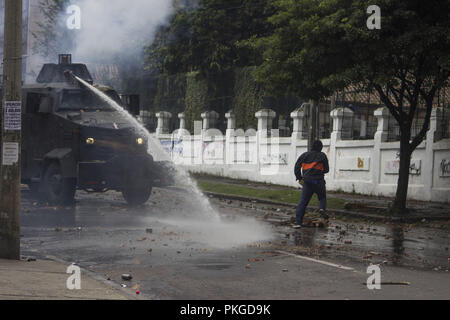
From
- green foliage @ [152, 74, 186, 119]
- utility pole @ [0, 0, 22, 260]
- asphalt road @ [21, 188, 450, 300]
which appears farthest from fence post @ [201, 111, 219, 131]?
utility pole @ [0, 0, 22, 260]

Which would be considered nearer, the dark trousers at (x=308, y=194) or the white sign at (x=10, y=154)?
the white sign at (x=10, y=154)

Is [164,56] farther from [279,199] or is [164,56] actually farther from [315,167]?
[315,167]

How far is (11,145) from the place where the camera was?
367 inches

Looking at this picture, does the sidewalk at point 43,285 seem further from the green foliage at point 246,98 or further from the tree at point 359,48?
the green foliage at point 246,98

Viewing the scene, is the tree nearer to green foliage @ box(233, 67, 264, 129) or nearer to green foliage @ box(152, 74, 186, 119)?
green foliage @ box(233, 67, 264, 129)

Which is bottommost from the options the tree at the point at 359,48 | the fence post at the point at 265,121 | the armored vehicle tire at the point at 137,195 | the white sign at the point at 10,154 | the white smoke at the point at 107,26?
the armored vehicle tire at the point at 137,195

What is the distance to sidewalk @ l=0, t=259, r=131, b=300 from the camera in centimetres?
710

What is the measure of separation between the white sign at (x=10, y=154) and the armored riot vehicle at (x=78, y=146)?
7684 millimetres

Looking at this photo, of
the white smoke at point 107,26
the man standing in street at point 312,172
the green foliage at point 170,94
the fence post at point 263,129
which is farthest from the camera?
the green foliage at point 170,94

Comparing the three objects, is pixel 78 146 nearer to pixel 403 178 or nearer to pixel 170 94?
pixel 403 178

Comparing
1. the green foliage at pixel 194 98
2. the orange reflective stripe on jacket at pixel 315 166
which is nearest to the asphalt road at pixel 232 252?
the orange reflective stripe on jacket at pixel 315 166

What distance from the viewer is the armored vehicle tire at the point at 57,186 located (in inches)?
680

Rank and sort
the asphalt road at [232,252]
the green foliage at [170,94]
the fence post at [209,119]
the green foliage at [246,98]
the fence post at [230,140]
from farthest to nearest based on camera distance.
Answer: the green foliage at [170,94] < the fence post at [209,119] < the green foliage at [246,98] < the fence post at [230,140] < the asphalt road at [232,252]

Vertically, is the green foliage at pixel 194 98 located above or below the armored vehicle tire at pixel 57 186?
above
